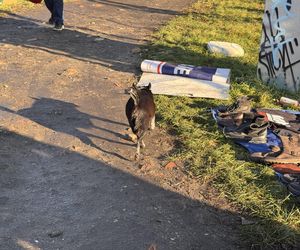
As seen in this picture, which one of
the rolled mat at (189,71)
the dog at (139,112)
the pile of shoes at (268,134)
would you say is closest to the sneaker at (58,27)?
the rolled mat at (189,71)

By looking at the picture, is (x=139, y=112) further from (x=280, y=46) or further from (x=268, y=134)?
(x=280, y=46)

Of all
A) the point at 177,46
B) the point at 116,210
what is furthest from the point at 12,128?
the point at 177,46

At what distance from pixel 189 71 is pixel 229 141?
2421mm

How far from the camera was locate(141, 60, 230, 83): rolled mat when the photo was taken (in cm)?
740

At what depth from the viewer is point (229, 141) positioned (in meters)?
5.41

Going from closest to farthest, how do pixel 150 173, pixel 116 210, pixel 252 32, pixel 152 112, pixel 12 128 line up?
pixel 116 210 → pixel 150 173 → pixel 152 112 → pixel 12 128 → pixel 252 32

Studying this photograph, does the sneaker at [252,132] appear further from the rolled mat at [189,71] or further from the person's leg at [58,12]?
the person's leg at [58,12]

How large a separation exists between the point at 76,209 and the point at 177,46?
6108 millimetres

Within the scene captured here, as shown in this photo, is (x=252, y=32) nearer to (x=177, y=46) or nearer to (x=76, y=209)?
(x=177, y=46)

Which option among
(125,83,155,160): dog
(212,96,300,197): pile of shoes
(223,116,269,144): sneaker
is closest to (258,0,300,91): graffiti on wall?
(212,96,300,197): pile of shoes

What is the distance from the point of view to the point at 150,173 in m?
4.70

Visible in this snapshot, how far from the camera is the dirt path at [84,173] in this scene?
3.74 meters

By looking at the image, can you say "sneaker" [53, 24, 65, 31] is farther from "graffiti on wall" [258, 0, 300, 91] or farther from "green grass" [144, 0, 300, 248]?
"graffiti on wall" [258, 0, 300, 91]

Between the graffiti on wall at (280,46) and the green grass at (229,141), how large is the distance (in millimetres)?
243
